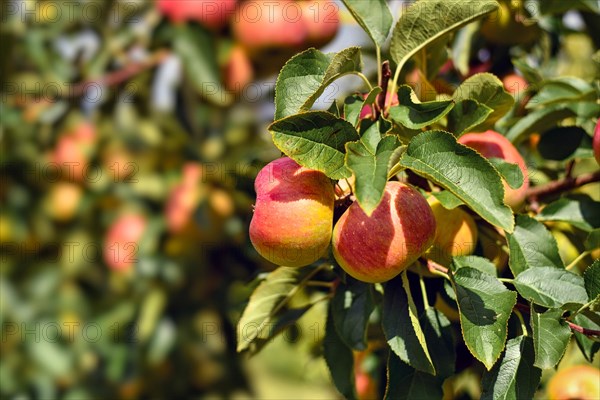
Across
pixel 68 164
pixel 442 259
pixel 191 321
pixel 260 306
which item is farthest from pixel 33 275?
pixel 442 259

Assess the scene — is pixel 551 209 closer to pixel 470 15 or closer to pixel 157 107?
pixel 470 15

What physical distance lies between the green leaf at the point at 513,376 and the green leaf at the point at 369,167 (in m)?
0.25

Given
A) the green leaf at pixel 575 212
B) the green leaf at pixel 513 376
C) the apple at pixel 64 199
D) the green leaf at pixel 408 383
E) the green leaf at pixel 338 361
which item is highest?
the green leaf at pixel 575 212

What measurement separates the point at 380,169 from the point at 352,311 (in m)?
0.27

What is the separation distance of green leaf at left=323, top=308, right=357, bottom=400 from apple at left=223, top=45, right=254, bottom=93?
2.94 ft

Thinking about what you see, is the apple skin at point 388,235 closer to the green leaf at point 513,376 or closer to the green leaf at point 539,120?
the green leaf at point 513,376

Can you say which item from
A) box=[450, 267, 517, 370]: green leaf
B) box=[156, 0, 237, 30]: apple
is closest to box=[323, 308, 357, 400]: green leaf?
box=[450, 267, 517, 370]: green leaf

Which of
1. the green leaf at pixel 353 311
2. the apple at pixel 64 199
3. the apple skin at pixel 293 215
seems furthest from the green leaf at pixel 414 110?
the apple at pixel 64 199

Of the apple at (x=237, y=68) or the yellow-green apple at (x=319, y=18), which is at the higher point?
the yellow-green apple at (x=319, y=18)

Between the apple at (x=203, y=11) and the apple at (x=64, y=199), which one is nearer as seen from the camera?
the apple at (x=203, y=11)

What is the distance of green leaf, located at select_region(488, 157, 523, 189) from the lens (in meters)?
0.77

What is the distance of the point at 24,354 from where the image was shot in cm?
220

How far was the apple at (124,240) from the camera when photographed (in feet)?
6.57

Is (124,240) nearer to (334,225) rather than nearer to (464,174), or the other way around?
(334,225)
